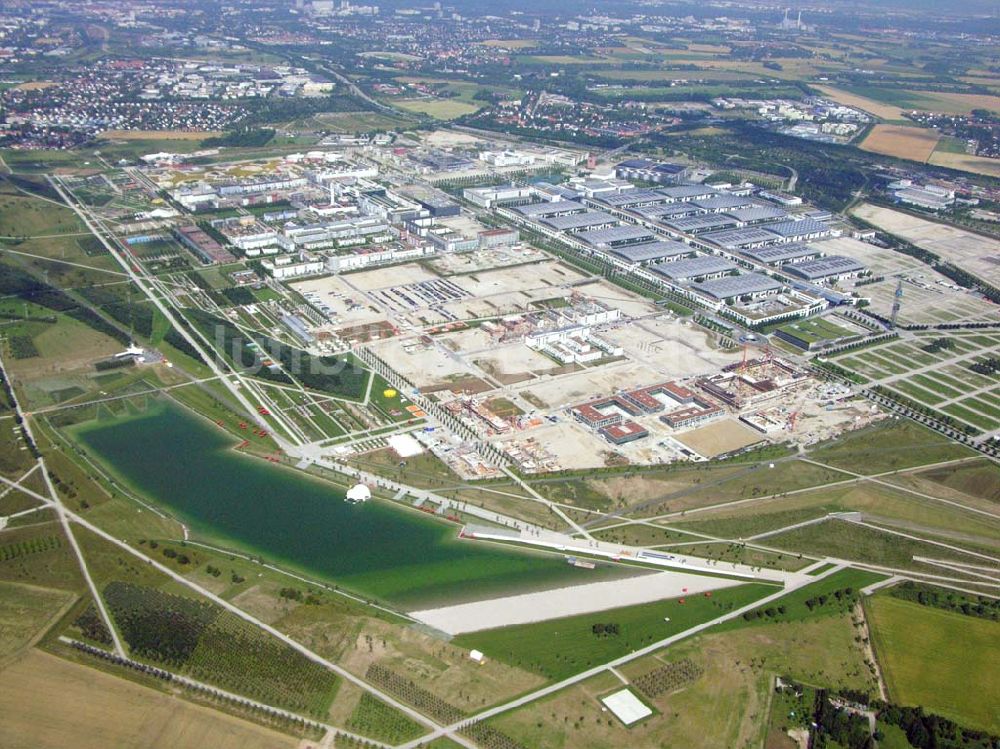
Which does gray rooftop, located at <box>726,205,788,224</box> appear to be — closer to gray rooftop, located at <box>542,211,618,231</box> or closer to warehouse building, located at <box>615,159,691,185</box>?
gray rooftop, located at <box>542,211,618,231</box>

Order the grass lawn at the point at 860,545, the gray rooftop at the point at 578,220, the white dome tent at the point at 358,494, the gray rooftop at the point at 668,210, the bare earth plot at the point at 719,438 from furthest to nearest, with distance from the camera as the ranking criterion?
the gray rooftop at the point at 668,210 < the gray rooftop at the point at 578,220 < the bare earth plot at the point at 719,438 < the white dome tent at the point at 358,494 < the grass lawn at the point at 860,545

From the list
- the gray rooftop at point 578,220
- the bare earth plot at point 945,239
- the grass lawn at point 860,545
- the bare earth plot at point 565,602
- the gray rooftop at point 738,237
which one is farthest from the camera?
the gray rooftop at point 578,220

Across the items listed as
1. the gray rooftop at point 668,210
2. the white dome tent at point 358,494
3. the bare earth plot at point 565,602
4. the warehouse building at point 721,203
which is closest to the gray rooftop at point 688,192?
the warehouse building at point 721,203

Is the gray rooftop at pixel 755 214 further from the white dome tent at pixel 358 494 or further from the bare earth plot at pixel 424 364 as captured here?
the white dome tent at pixel 358 494

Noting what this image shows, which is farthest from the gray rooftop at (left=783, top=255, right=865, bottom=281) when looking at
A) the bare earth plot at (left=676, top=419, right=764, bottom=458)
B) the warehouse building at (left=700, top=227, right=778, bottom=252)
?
the bare earth plot at (left=676, top=419, right=764, bottom=458)

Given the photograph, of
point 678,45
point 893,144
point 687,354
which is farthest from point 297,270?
point 678,45

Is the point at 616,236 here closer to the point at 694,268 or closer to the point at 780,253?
the point at 694,268

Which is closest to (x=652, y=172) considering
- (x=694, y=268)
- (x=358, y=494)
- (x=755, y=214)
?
(x=755, y=214)
